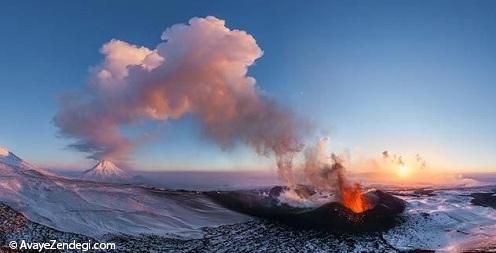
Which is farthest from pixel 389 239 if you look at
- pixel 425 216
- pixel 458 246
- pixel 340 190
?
pixel 340 190

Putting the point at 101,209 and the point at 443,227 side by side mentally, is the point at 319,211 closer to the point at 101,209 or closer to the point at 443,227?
the point at 443,227

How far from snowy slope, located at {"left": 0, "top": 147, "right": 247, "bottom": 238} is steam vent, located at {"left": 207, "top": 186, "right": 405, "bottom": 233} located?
6688mm

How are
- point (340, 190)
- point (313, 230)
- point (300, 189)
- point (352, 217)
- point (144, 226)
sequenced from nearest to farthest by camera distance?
point (144, 226)
point (313, 230)
point (352, 217)
point (340, 190)
point (300, 189)

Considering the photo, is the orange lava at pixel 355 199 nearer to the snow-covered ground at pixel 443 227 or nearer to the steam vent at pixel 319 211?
the steam vent at pixel 319 211

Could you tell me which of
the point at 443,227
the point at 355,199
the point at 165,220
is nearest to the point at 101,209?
the point at 165,220

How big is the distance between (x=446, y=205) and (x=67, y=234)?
81419 millimetres

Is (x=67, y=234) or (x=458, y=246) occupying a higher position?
(x=67, y=234)

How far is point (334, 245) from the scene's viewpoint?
52.1 m

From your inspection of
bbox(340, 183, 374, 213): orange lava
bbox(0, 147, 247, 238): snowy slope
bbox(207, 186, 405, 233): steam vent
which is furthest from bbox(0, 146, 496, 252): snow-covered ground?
bbox(340, 183, 374, 213): orange lava

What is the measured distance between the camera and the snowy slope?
51.1m

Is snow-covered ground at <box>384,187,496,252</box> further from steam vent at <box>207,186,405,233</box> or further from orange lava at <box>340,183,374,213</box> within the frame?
orange lava at <box>340,183,374,213</box>

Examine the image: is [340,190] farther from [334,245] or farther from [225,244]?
[225,244]

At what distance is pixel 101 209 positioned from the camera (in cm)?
5931

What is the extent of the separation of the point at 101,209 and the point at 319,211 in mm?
35968
